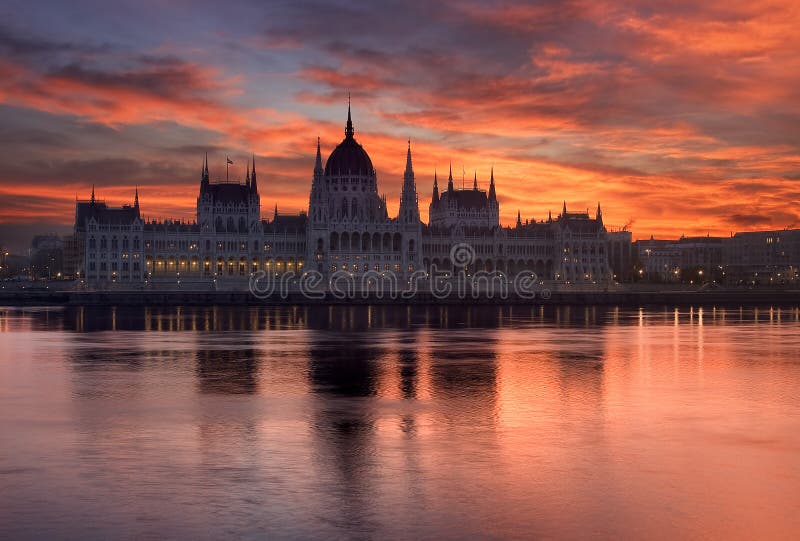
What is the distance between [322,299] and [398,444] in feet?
352

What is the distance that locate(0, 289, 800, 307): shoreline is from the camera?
12762cm

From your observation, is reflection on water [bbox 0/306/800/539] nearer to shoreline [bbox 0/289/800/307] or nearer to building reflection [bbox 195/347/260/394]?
building reflection [bbox 195/347/260/394]

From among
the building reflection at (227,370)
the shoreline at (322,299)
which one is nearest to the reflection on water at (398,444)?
the building reflection at (227,370)

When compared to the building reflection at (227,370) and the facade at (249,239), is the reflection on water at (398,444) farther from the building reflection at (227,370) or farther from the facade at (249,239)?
the facade at (249,239)

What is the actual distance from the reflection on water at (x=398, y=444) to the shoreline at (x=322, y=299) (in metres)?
79.5

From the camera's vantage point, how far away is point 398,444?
22.9 m

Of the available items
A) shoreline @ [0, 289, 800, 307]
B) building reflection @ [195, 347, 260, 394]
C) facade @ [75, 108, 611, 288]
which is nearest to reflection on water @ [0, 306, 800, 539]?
building reflection @ [195, 347, 260, 394]

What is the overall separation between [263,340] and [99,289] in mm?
99398

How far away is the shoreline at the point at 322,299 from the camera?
419 ft

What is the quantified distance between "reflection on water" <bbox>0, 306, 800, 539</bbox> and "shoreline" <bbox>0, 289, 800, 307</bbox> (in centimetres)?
7947

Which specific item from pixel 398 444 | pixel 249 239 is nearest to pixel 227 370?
pixel 398 444

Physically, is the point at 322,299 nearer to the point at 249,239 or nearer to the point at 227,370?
the point at 249,239

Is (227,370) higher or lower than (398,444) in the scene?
higher

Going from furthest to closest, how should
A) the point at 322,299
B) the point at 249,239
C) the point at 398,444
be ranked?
the point at 249,239, the point at 322,299, the point at 398,444
